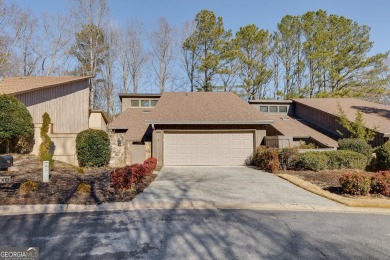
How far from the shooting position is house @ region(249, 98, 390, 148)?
16.3 meters

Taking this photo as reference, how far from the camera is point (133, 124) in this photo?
18.5 meters

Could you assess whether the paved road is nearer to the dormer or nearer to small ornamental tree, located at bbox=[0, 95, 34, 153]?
small ornamental tree, located at bbox=[0, 95, 34, 153]

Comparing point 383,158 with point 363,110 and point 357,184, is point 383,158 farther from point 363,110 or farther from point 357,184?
point 363,110

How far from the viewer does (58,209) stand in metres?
6.07

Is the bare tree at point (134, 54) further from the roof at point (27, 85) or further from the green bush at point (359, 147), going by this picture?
the green bush at point (359, 147)

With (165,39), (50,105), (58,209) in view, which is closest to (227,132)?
(58,209)

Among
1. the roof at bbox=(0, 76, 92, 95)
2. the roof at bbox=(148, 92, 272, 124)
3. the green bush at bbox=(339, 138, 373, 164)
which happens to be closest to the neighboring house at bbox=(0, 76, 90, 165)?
the roof at bbox=(0, 76, 92, 95)

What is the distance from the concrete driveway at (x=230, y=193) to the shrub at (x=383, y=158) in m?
6.06

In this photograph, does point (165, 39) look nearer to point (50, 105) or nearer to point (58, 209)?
point (50, 105)

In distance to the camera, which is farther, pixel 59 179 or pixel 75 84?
pixel 75 84

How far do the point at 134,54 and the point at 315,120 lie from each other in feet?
68.2

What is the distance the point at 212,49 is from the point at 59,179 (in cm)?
2237

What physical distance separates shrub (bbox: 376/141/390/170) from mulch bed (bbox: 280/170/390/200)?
9.16 ft

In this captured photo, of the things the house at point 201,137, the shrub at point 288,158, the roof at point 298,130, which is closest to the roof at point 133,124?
the house at point 201,137
